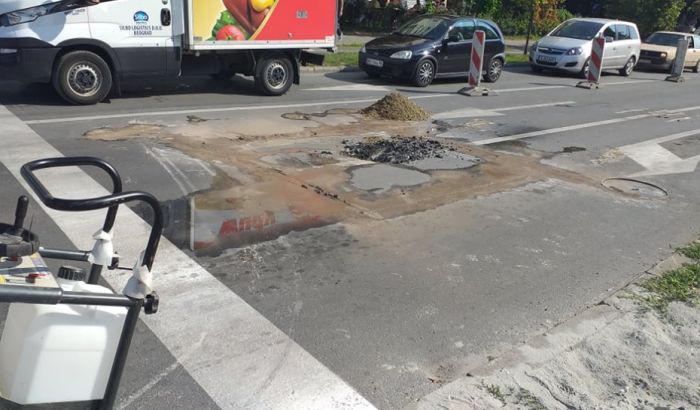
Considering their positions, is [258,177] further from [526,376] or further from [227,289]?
[526,376]

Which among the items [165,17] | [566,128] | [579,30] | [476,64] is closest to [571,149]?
[566,128]

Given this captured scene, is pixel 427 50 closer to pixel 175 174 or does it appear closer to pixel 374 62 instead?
pixel 374 62

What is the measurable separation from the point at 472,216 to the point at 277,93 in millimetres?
7021

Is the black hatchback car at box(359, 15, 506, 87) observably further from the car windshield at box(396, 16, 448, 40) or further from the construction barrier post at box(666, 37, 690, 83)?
the construction barrier post at box(666, 37, 690, 83)

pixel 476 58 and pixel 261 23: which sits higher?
pixel 261 23

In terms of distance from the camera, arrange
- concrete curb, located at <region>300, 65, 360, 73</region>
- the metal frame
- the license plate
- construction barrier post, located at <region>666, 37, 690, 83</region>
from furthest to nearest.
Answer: construction barrier post, located at <region>666, 37, 690, 83</region>, concrete curb, located at <region>300, 65, 360, 73</region>, the license plate, the metal frame

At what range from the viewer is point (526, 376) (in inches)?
147

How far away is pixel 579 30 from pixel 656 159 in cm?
1255

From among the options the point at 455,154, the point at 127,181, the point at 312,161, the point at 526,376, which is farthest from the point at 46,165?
the point at 455,154

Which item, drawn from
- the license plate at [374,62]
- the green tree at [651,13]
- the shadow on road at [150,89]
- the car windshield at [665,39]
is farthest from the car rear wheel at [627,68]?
the shadow on road at [150,89]

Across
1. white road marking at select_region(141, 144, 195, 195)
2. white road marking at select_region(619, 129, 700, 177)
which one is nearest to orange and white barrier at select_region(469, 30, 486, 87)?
white road marking at select_region(619, 129, 700, 177)

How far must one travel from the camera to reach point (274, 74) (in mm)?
12523

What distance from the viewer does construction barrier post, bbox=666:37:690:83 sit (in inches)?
853

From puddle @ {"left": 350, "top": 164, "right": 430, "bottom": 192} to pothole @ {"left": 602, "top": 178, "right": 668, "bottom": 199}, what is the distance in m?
2.47
